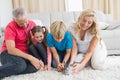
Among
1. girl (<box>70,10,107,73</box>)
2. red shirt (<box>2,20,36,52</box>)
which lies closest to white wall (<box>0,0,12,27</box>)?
red shirt (<box>2,20,36,52</box>)

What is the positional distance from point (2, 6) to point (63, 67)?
251 cm

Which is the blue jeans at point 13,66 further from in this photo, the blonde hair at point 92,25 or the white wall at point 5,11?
the white wall at point 5,11

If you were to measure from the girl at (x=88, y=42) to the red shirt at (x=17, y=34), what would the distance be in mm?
501

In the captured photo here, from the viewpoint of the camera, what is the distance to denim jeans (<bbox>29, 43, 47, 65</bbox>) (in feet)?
7.47

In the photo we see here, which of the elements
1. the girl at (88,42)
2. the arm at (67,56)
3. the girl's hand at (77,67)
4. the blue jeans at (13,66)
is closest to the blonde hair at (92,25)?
the girl at (88,42)

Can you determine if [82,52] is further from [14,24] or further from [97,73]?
[14,24]

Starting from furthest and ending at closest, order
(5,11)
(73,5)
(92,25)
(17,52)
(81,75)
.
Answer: (73,5)
(5,11)
(92,25)
(17,52)
(81,75)

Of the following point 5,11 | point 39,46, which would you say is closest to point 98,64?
point 39,46

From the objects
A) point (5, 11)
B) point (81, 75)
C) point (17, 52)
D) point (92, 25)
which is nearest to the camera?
point (81, 75)

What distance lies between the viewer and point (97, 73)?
2098mm

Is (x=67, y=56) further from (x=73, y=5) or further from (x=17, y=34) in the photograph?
(x=73, y=5)

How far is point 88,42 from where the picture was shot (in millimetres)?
2311

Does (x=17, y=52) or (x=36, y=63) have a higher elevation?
(x=17, y=52)

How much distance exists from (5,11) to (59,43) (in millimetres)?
2362
